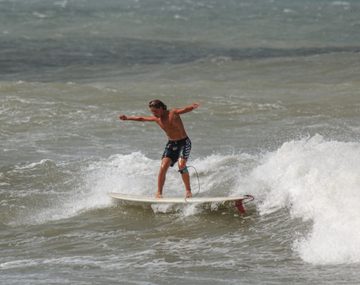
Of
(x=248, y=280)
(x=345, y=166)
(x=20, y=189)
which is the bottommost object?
→ (x=20, y=189)

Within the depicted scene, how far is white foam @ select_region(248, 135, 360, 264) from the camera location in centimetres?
Result: 620

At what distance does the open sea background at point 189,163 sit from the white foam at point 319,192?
2 cm

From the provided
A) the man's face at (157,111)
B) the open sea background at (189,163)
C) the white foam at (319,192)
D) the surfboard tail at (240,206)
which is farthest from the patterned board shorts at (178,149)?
the white foam at (319,192)

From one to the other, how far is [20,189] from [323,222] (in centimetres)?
595

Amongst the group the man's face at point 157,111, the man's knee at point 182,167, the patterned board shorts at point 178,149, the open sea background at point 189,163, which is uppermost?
the man's face at point 157,111

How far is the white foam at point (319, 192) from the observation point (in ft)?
20.4

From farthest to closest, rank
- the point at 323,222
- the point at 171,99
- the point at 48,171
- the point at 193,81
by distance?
the point at 193,81 → the point at 171,99 → the point at 48,171 → the point at 323,222

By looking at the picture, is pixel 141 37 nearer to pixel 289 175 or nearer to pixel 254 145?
pixel 254 145

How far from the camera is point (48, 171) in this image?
10969 mm

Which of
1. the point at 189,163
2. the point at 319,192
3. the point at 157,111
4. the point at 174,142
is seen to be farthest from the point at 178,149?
the point at 189,163

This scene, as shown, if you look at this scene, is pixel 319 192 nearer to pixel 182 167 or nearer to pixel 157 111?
pixel 182 167

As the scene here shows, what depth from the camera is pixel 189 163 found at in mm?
10930

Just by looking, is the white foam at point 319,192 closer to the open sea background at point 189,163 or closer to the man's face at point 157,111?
the open sea background at point 189,163

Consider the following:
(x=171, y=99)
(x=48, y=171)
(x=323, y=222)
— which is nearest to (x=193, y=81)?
(x=171, y=99)
